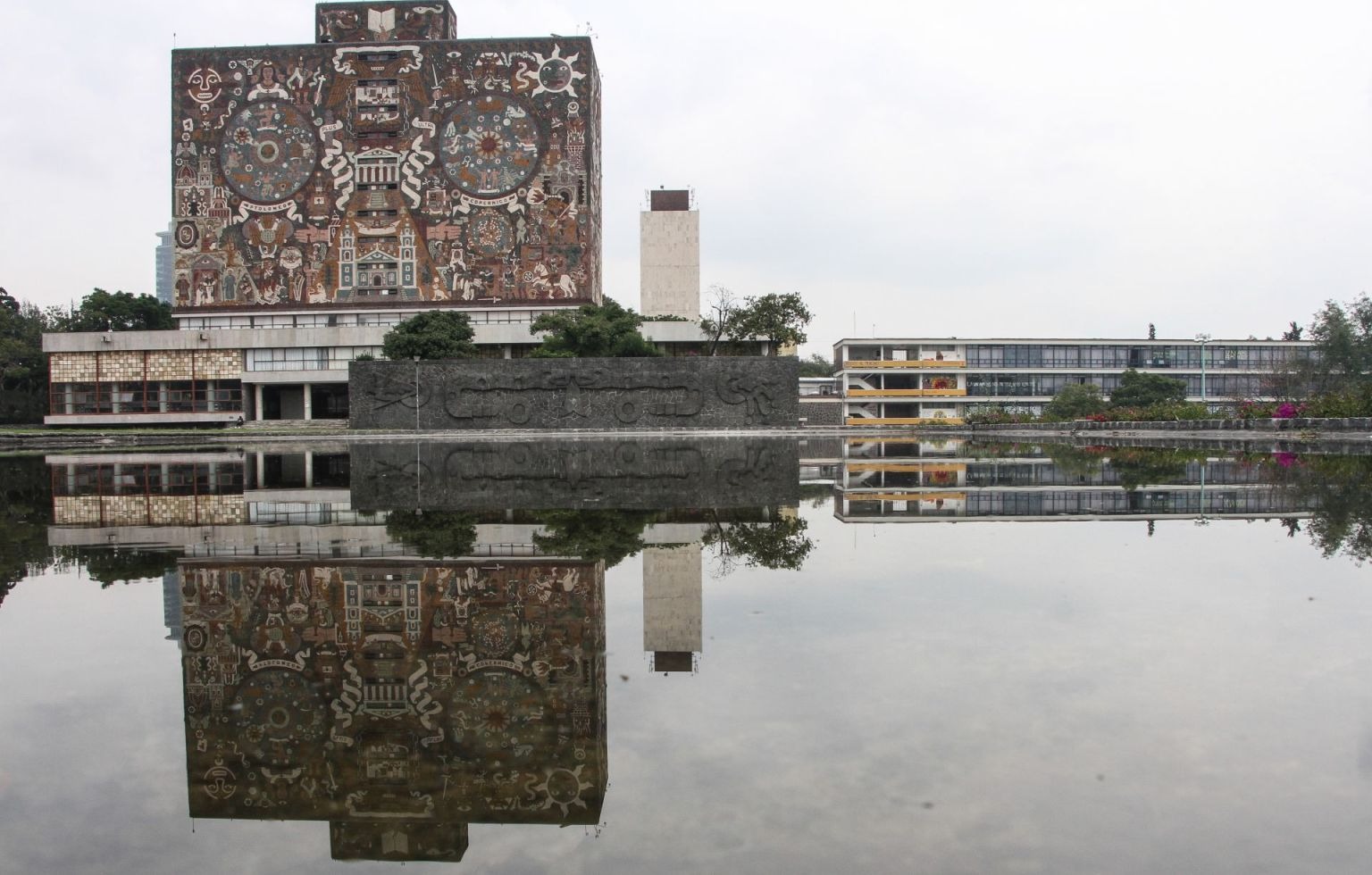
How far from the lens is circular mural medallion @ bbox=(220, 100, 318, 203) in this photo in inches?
1986

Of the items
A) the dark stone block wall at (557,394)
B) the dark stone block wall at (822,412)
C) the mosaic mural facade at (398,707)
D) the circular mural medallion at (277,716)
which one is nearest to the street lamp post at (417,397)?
the dark stone block wall at (557,394)

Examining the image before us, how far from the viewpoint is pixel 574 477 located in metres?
15.5

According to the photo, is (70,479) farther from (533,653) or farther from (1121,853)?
(1121,853)

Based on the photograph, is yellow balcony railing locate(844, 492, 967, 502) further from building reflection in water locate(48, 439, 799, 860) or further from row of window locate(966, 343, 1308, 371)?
row of window locate(966, 343, 1308, 371)

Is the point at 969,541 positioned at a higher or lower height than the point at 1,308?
lower

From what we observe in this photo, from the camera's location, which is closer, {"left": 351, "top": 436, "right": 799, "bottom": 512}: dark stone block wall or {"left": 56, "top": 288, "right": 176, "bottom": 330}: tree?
{"left": 351, "top": 436, "right": 799, "bottom": 512}: dark stone block wall

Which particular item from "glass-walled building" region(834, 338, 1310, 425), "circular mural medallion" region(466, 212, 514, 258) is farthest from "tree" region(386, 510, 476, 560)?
"glass-walled building" region(834, 338, 1310, 425)

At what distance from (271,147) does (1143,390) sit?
52.5m

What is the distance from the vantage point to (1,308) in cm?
5619

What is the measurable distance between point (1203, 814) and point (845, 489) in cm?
1147

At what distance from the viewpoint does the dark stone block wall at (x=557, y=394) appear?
38.5m

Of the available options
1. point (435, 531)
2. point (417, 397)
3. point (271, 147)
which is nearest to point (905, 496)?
point (435, 531)

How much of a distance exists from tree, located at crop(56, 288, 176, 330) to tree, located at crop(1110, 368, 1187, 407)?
56899mm

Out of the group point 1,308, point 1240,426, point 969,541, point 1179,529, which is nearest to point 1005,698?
point 969,541
